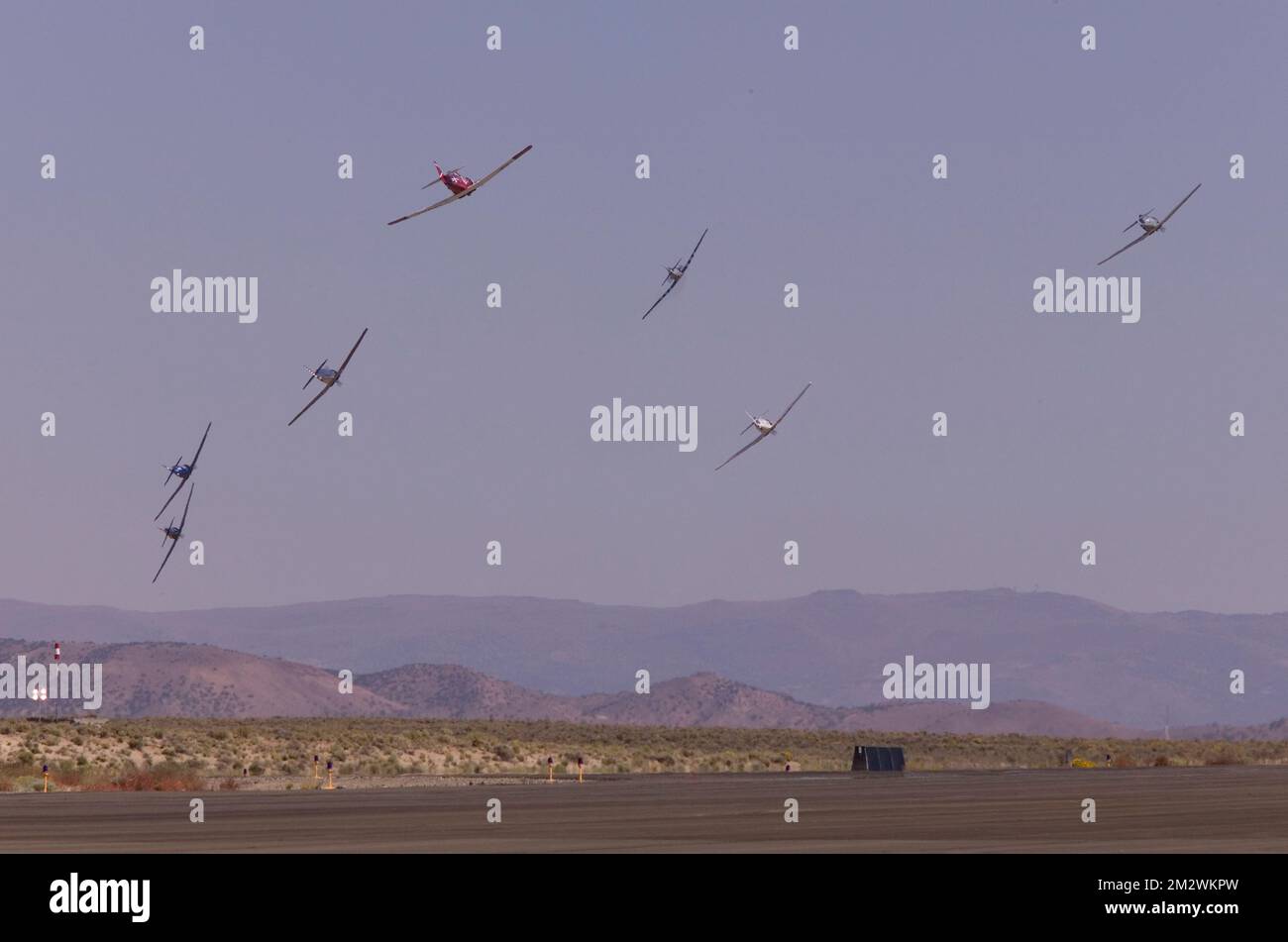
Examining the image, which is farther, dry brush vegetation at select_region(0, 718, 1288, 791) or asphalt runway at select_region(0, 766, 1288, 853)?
dry brush vegetation at select_region(0, 718, 1288, 791)

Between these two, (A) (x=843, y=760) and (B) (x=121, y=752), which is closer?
(B) (x=121, y=752)

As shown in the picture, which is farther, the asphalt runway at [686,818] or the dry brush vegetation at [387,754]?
the dry brush vegetation at [387,754]

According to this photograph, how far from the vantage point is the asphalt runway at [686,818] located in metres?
32.6

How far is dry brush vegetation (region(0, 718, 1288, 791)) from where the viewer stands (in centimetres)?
8394

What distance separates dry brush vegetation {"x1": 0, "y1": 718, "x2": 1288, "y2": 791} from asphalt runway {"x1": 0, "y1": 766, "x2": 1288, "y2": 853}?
16.2 metres

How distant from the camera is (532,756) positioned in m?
108

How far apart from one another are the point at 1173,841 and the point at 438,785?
38371mm

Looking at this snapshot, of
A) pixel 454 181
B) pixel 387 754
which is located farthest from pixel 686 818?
pixel 387 754

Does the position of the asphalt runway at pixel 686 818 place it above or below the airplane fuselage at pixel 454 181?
below

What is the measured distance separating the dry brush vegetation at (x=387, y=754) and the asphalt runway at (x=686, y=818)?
16.2 meters

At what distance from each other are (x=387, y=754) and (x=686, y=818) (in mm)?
65281
